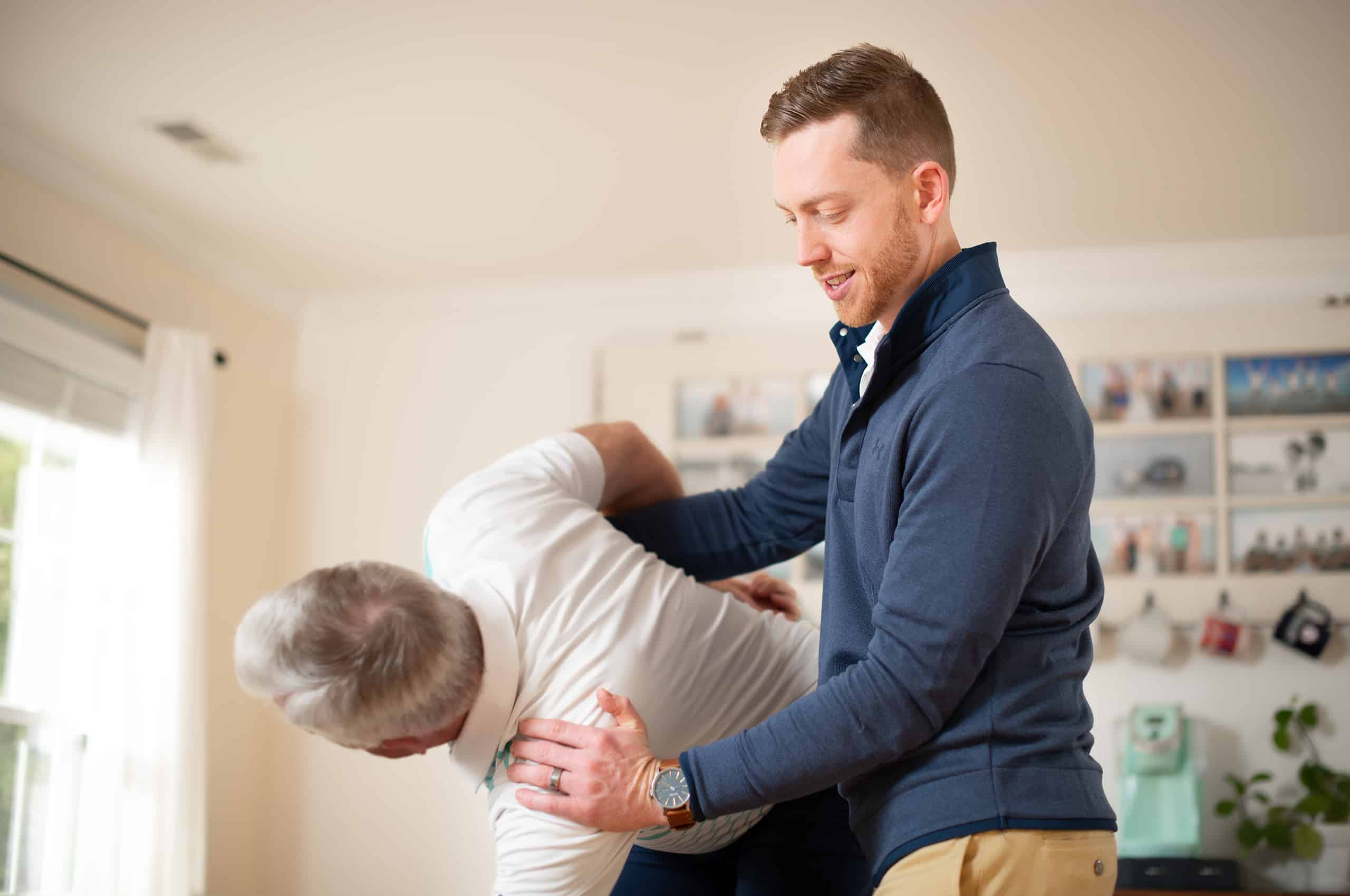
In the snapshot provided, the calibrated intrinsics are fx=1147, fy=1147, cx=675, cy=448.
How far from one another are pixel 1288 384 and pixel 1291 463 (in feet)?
0.99

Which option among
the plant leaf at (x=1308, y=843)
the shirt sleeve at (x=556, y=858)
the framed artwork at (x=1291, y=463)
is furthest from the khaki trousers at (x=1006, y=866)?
the framed artwork at (x=1291, y=463)

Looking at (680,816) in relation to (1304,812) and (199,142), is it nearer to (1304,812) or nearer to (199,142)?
(199,142)

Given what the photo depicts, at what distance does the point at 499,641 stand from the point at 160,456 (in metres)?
3.22

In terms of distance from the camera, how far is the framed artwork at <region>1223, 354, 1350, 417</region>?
14.3ft

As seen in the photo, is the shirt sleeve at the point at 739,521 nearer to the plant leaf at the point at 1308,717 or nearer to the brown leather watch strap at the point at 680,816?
the brown leather watch strap at the point at 680,816

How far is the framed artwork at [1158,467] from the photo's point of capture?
4.43 m

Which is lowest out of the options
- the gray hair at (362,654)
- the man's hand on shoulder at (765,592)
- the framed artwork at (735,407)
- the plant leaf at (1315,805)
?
the plant leaf at (1315,805)

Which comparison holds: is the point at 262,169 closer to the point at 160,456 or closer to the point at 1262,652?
the point at 160,456

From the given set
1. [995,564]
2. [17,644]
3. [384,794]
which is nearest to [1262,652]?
[384,794]

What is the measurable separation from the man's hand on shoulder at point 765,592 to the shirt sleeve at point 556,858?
545 mm

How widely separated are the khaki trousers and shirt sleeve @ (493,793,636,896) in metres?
0.33

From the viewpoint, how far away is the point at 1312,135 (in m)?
3.66

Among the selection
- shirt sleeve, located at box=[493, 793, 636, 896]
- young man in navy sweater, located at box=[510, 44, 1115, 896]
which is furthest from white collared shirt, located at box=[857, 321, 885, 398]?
shirt sleeve, located at box=[493, 793, 636, 896]

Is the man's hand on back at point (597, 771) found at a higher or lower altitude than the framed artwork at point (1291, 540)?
lower
